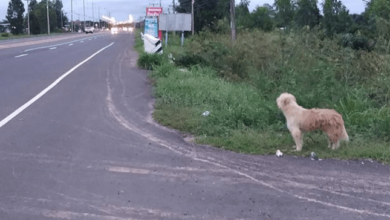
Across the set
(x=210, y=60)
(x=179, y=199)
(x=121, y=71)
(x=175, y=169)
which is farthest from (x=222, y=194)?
(x=121, y=71)

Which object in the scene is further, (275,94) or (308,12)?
(308,12)

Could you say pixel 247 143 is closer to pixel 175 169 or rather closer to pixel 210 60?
pixel 175 169

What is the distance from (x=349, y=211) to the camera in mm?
5223

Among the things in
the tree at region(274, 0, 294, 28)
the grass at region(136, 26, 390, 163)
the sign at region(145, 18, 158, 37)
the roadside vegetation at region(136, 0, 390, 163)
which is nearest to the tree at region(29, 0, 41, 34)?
the tree at region(274, 0, 294, 28)

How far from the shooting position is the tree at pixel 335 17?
2920cm

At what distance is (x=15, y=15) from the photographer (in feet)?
306

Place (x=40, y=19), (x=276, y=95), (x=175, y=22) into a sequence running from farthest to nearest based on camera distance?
(x=40, y=19) → (x=175, y=22) → (x=276, y=95)

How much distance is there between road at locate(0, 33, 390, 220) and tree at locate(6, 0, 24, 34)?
89102mm

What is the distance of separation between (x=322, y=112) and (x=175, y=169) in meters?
2.56

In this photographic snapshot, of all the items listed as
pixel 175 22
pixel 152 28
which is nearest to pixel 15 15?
pixel 152 28

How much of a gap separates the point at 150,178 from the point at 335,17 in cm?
2663

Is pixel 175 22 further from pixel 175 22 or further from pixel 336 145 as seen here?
pixel 336 145

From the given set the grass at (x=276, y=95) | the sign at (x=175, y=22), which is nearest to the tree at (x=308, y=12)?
the sign at (x=175, y=22)

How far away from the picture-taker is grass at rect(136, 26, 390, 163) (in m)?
8.09
